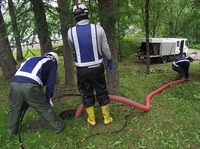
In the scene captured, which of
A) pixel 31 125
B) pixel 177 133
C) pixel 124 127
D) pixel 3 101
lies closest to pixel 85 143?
pixel 124 127

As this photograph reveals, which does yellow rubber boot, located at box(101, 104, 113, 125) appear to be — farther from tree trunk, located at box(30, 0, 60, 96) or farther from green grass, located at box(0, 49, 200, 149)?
tree trunk, located at box(30, 0, 60, 96)

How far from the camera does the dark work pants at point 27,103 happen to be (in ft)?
9.77

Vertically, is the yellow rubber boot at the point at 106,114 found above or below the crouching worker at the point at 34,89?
below

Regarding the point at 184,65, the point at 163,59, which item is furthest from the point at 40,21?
the point at 163,59

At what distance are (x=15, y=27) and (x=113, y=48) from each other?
1.87 metres

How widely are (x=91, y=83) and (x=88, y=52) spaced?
0.55 m

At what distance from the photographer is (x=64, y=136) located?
3229 mm

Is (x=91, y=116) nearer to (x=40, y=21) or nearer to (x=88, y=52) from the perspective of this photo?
(x=88, y=52)

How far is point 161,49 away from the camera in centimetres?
1557

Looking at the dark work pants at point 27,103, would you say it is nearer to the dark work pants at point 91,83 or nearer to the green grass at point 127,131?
Answer: the green grass at point 127,131

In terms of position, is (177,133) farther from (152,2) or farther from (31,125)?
(152,2)

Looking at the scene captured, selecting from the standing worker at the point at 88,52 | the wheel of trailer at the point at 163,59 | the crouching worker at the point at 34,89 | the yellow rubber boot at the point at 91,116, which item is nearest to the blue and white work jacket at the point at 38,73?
the crouching worker at the point at 34,89

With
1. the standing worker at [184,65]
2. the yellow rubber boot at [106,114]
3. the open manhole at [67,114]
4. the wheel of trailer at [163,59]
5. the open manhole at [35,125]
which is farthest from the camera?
the wheel of trailer at [163,59]

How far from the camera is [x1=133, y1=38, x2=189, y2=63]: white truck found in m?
15.5
